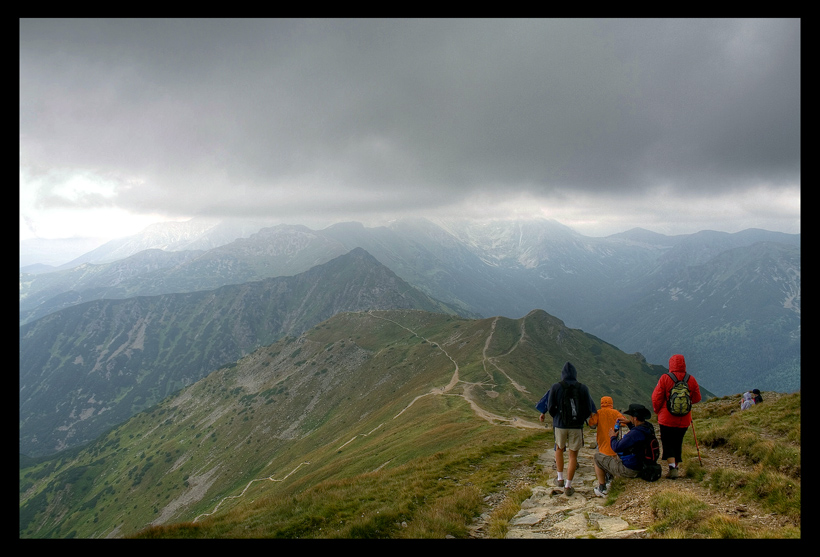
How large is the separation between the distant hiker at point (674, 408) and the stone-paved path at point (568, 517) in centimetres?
315

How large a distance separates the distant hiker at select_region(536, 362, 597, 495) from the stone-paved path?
69 cm

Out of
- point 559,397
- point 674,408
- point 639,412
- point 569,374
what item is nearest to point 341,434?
point 559,397

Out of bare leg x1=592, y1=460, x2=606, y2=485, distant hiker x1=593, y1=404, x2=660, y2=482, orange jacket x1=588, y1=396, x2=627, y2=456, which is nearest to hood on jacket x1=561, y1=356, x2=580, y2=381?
orange jacket x1=588, y1=396, x2=627, y2=456

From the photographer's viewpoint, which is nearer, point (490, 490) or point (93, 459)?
point (490, 490)

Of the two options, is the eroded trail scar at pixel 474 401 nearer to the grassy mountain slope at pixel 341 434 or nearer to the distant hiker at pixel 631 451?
the grassy mountain slope at pixel 341 434

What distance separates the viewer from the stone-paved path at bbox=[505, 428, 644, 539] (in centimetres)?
1068

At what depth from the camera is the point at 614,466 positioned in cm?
1437

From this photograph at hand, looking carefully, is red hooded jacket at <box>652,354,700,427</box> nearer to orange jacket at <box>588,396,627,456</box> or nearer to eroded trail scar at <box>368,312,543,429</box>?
orange jacket at <box>588,396,627,456</box>

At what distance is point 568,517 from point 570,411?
151 inches
